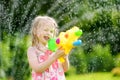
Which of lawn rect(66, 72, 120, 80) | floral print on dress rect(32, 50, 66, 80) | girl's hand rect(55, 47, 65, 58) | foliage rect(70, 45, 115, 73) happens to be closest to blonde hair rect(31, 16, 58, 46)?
floral print on dress rect(32, 50, 66, 80)

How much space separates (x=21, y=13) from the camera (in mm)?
8742

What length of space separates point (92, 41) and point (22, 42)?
4.67 ft

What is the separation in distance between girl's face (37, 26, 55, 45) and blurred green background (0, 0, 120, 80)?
Answer: 4.27 meters

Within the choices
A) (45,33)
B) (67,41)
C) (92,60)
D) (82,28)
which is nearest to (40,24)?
(45,33)

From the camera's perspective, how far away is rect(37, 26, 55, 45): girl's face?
330cm

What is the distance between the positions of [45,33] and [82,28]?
541cm

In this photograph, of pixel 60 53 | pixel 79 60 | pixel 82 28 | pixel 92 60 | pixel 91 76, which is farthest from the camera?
pixel 82 28

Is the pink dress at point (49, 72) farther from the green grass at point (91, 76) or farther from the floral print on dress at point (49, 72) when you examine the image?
the green grass at point (91, 76)

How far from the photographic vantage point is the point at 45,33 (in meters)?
3.30

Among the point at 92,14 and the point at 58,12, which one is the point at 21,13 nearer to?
the point at 58,12

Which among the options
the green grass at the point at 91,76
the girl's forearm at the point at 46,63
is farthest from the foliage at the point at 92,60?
the girl's forearm at the point at 46,63

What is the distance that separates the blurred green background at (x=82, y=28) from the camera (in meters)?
8.05

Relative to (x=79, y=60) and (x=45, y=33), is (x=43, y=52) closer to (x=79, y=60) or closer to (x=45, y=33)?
(x=45, y=33)

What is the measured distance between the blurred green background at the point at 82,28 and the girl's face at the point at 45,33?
427 centimetres
